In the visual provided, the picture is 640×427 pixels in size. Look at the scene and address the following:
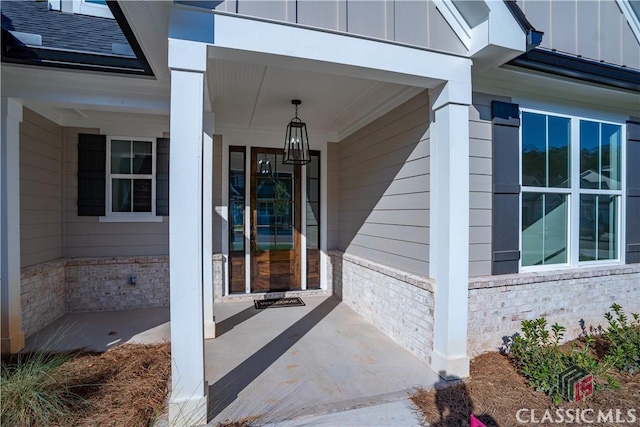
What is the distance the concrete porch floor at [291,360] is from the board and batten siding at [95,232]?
85cm

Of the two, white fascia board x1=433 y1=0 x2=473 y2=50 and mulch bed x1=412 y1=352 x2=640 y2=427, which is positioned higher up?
white fascia board x1=433 y1=0 x2=473 y2=50

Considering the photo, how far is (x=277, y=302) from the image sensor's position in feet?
15.8

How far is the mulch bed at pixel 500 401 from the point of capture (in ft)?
7.32

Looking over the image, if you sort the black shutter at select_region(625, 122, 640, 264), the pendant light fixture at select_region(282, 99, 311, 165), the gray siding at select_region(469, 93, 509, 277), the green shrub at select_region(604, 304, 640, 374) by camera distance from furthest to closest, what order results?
the pendant light fixture at select_region(282, 99, 311, 165), the black shutter at select_region(625, 122, 640, 264), the gray siding at select_region(469, 93, 509, 277), the green shrub at select_region(604, 304, 640, 374)

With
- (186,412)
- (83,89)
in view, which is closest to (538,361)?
(186,412)

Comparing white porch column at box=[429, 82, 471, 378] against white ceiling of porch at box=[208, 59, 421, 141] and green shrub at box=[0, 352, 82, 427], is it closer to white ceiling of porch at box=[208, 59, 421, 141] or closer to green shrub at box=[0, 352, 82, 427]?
white ceiling of porch at box=[208, 59, 421, 141]

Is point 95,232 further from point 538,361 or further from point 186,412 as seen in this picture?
point 538,361

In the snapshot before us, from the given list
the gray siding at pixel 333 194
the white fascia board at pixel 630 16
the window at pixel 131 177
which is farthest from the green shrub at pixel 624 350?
the window at pixel 131 177

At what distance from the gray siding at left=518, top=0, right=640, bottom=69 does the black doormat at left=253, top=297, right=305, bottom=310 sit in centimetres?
422

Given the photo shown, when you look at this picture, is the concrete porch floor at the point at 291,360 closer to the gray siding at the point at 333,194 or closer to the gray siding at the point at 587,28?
the gray siding at the point at 333,194

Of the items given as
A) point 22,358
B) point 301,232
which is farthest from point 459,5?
point 22,358

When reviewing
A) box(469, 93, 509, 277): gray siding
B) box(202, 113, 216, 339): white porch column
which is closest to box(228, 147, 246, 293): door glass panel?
box(202, 113, 216, 339): white porch column

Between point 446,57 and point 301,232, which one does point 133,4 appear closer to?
point 446,57

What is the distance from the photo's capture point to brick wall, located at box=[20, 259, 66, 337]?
353 centimetres
